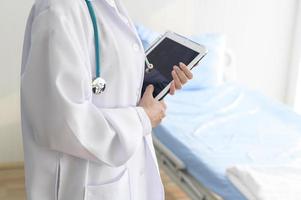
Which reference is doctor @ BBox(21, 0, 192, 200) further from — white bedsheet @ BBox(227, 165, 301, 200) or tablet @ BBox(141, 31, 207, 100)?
white bedsheet @ BBox(227, 165, 301, 200)

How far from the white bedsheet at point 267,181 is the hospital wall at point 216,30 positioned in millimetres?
1661

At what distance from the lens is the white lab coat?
103 cm

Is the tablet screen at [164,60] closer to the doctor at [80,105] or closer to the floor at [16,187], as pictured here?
the doctor at [80,105]

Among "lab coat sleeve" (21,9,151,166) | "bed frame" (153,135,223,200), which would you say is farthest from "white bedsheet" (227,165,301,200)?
"lab coat sleeve" (21,9,151,166)

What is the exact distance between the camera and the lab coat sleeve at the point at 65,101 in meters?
1.02

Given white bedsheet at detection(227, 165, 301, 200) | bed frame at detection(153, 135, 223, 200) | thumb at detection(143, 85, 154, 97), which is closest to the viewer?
thumb at detection(143, 85, 154, 97)

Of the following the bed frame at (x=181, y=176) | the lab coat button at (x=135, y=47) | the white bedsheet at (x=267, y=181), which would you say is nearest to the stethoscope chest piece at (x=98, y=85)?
the lab coat button at (x=135, y=47)

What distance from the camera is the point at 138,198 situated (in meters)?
1.34

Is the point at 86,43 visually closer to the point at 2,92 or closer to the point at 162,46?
the point at 162,46

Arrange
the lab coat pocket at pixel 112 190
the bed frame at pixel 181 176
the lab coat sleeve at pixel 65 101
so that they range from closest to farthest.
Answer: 1. the lab coat sleeve at pixel 65 101
2. the lab coat pocket at pixel 112 190
3. the bed frame at pixel 181 176

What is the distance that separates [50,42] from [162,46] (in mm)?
559

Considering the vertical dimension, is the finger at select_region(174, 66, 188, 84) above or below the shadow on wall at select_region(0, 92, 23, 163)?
above

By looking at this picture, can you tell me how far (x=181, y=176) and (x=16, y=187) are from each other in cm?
127

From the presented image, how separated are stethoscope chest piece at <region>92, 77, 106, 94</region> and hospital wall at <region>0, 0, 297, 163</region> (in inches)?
83.6
